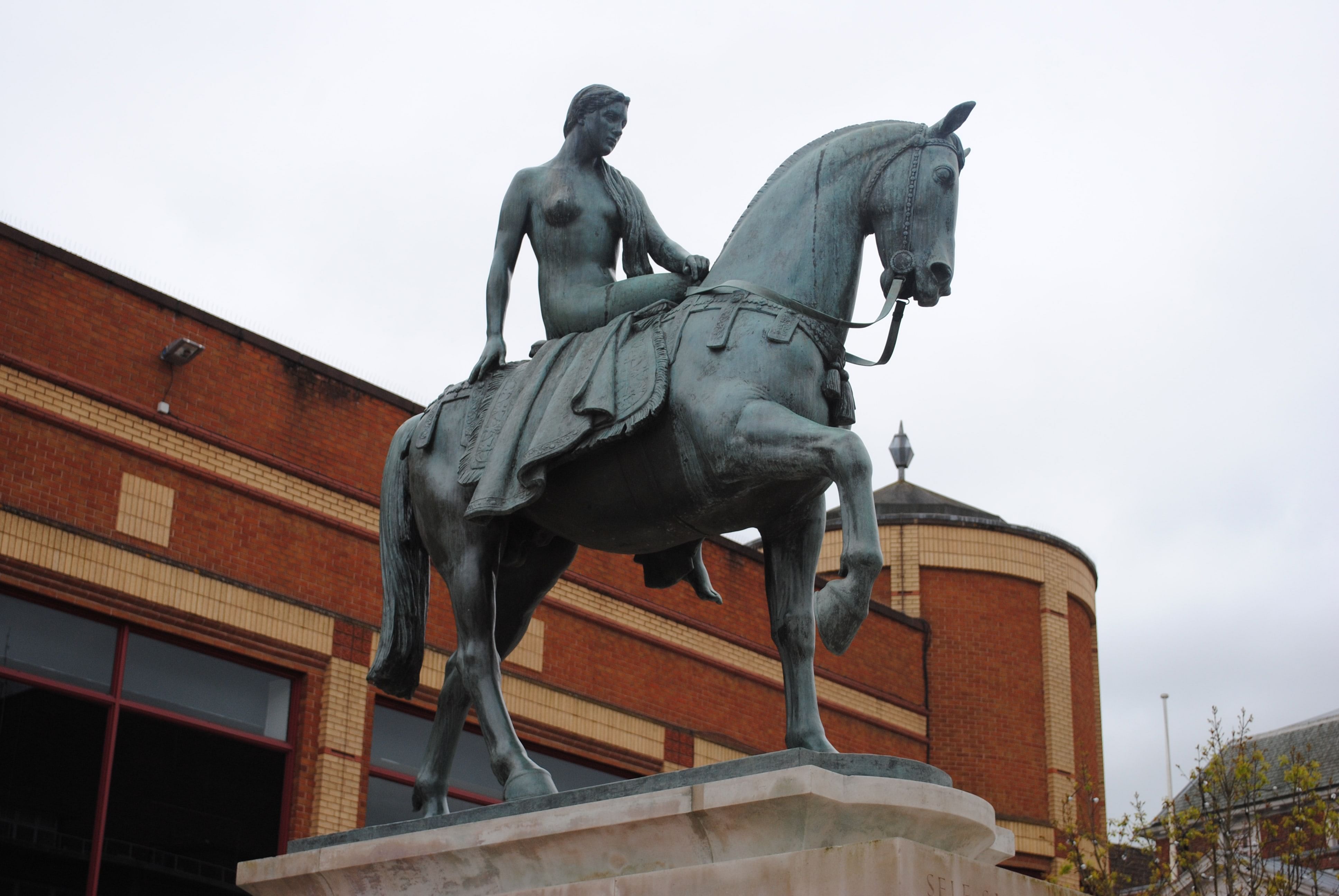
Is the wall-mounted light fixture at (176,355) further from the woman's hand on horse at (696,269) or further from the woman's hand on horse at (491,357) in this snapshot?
the woman's hand on horse at (696,269)

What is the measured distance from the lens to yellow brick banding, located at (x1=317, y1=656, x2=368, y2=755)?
16016mm

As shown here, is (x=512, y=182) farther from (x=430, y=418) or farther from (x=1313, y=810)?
(x=1313, y=810)

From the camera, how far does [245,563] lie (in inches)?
623

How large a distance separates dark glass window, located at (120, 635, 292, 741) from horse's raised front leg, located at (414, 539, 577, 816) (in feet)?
28.7

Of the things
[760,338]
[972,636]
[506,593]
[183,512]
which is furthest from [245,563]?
[972,636]

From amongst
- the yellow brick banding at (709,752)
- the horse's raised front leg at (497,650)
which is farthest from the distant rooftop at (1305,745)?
the horse's raised front leg at (497,650)

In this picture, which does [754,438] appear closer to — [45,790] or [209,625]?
[45,790]

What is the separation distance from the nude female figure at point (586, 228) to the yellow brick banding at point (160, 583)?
8665 millimetres

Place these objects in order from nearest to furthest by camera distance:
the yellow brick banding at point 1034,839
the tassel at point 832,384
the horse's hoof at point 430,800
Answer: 1. the tassel at point 832,384
2. the horse's hoof at point 430,800
3. the yellow brick banding at point 1034,839

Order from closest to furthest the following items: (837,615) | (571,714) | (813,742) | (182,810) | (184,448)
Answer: (837,615) → (813,742) → (182,810) → (184,448) → (571,714)

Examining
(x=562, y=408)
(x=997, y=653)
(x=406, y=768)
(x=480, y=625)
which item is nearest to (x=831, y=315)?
(x=562, y=408)

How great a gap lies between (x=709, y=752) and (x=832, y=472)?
1540 cm

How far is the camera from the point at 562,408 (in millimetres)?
6254

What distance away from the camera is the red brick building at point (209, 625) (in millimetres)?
14234
